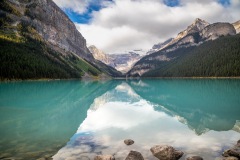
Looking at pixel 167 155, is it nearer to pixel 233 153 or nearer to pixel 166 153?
pixel 166 153

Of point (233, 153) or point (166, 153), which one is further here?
point (166, 153)

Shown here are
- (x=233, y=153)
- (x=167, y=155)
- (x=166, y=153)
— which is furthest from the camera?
(x=166, y=153)

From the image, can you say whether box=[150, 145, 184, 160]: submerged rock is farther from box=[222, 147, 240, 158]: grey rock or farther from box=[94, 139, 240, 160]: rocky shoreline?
box=[222, 147, 240, 158]: grey rock

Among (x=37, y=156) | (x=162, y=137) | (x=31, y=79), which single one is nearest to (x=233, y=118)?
(x=162, y=137)

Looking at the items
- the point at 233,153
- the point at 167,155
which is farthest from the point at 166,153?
the point at 233,153

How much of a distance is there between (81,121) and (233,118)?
70.9 feet

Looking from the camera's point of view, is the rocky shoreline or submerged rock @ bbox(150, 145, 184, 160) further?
submerged rock @ bbox(150, 145, 184, 160)

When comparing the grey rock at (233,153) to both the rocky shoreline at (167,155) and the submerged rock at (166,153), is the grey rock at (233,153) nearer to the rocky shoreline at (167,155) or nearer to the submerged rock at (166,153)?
the rocky shoreline at (167,155)

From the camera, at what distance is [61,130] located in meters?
25.5

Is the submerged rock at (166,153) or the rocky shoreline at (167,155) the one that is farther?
the submerged rock at (166,153)

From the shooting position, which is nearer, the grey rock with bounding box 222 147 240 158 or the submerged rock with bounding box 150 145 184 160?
the grey rock with bounding box 222 147 240 158

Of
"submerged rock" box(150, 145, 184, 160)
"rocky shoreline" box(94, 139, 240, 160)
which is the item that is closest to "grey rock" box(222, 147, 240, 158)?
"rocky shoreline" box(94, 139, 240, 160)

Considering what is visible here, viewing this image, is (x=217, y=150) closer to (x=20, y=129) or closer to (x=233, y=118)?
(x=233, y=118)

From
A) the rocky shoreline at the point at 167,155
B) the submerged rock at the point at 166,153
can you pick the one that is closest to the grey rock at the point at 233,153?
the rocky shoreline at the point at 167,155
